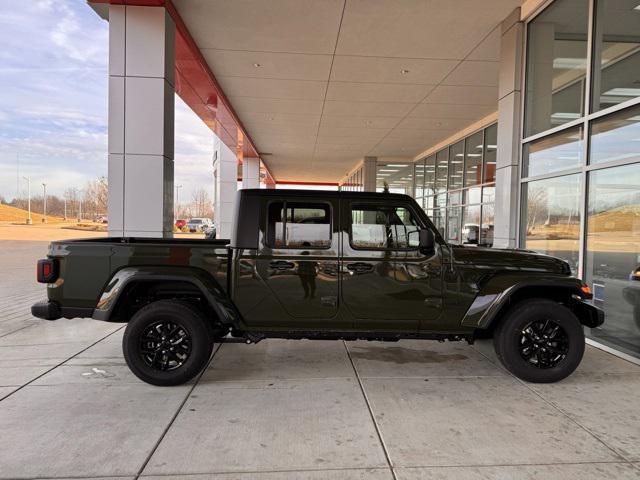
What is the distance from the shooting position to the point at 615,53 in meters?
5.62

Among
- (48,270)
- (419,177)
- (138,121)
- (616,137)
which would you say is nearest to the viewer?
(48,270)

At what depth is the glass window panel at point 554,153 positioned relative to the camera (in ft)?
20.8

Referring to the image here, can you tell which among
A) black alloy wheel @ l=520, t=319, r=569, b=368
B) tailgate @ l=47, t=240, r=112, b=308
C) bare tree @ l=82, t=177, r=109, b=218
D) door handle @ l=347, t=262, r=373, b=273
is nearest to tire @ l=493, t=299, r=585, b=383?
black alloy wheel @ l=520, t=319, r=569, b=368

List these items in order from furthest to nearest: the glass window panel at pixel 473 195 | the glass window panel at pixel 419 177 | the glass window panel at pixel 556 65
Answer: the glass window panel at pixel 419 177, the glass window panel at pixel 473 195, the glass window panel at pixel 556 65

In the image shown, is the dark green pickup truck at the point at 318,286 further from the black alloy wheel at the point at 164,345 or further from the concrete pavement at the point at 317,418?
the concrete pavement at the point at 317,418

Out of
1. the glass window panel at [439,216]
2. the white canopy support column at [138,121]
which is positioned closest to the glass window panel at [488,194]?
the glass window panel at [439,216]

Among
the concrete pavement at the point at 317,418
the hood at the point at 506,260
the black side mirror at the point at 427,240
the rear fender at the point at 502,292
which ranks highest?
the black side mirror at the point at 427,240

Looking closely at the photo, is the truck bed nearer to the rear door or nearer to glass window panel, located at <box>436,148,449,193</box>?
the rear door

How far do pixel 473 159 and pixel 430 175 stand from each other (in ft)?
15.5

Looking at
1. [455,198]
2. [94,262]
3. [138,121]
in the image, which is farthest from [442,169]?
[94,262]

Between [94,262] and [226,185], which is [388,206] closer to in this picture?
[94,262]

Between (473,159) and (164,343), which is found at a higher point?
(473,159)

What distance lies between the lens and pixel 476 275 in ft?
14.4

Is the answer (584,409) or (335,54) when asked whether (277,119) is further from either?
(584,409)
